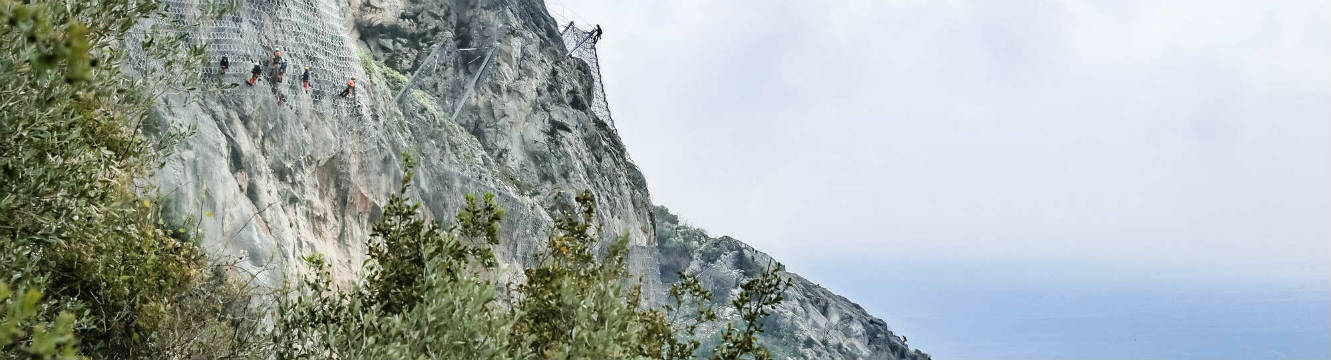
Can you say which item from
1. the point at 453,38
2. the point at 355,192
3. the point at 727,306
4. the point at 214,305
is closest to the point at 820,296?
the point at 727,306

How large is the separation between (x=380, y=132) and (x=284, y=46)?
197 inches

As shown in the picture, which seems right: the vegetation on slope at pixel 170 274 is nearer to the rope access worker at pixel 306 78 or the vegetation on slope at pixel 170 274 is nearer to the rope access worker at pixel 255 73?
the rope access worker at pixel 255 73

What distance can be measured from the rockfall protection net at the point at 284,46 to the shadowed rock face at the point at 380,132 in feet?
0.17

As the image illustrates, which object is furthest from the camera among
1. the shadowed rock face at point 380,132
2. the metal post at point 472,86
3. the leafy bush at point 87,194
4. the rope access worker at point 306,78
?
the metal post at point 472,86

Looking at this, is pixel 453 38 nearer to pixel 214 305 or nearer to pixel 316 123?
pixel 316 123

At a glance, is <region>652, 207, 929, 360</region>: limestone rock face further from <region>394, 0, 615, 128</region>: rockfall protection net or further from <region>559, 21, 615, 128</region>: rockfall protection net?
<region>394, 0, 615, 128</region>: rockfall protection net

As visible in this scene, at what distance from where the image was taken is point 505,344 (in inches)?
408

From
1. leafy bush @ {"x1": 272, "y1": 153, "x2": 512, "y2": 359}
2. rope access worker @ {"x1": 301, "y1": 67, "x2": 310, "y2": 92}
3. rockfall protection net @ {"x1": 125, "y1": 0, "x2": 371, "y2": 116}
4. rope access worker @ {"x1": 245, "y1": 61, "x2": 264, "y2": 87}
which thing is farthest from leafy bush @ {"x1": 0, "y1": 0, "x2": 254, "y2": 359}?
rope access worker @ {"x1": 301, "y1": 67, "x2": 310, "y2": 92}

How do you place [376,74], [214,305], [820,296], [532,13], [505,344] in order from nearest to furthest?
[505,344]
[214,305]
[376,74]
[532,13]
[820,296]

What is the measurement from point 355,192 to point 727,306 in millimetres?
56204

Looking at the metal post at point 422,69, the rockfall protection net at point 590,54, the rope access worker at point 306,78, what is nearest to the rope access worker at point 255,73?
the rope access worker at point 306,78

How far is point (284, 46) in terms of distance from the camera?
34.3 metres

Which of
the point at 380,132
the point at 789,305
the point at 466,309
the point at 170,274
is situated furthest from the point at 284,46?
the point at 789,305

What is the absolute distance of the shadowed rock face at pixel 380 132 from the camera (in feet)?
94.7
